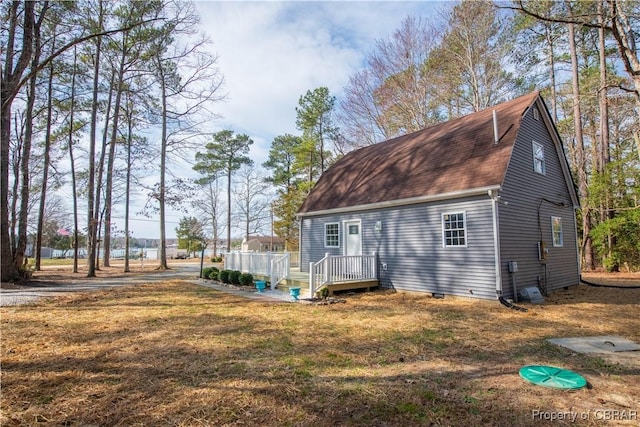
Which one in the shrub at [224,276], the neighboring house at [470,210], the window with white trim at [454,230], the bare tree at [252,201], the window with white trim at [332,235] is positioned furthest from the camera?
the bare tree at [252,201]

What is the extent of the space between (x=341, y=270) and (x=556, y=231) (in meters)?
7.19

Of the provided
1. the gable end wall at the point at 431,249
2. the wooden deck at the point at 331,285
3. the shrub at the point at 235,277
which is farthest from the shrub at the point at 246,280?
the gable end wall at the point at 431,249

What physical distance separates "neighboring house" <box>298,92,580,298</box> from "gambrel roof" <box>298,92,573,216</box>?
43mm

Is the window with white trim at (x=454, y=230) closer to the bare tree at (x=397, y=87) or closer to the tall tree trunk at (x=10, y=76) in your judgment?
the bare tree at (x=397, y=87)

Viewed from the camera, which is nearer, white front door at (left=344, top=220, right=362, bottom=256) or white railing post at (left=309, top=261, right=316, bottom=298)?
white railing post at (left=309, top=261, right=316, bottom=298)

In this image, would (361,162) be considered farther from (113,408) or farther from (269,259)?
(113,408)

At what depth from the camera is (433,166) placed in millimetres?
10453

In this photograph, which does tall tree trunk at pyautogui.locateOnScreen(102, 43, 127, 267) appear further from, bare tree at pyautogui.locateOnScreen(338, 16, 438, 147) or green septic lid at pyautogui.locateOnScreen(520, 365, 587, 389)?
green septic lid at pyautogui.locateOnScreen(520, 365, 587, 389)

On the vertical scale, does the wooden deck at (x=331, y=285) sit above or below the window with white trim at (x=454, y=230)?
below

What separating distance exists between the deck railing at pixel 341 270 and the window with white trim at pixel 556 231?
5718 millimetres

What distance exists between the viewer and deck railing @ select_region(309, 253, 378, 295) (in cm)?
961

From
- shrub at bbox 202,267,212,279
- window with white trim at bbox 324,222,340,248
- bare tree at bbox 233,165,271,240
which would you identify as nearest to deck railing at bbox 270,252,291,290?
window with white trim at bbox 324,222,340,248

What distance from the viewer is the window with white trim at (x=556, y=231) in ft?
35.5

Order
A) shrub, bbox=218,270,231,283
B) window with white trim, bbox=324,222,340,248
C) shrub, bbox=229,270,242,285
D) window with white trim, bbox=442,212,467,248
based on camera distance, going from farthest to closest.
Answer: shrub, bbox=218,270,231,283 → window with white trim, bbox=324,222,340,248 → shrub, bbox=229,270,242,285 → window with white trim, bbox=442,212,467,248
